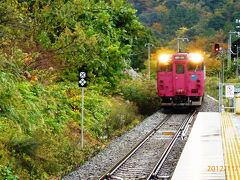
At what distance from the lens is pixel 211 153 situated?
13664 mm

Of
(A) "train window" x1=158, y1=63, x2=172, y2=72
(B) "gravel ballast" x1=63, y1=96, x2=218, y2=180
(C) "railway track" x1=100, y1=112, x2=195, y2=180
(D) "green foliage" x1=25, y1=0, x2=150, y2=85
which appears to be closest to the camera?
(C) "railway track" x1=100, y1=112, x2=195, y2=180

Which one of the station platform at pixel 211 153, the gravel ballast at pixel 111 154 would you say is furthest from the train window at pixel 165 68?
the station platform at pixel 211 153

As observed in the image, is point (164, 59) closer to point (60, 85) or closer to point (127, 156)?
point (60, 85)

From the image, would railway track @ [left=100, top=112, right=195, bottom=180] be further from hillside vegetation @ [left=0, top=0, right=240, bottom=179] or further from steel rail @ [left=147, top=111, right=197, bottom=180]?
hillside vegetation @ [left=0, top=0, right=240, bottom=179]

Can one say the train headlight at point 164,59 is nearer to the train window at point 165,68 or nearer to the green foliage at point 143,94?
the train window at point 165,68

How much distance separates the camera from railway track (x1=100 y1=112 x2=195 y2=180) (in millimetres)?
13281

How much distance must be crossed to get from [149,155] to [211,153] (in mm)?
2915

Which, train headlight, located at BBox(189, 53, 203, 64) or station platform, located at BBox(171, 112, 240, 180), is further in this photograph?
train headlight, located at BBox(189, 53, 203, 64)

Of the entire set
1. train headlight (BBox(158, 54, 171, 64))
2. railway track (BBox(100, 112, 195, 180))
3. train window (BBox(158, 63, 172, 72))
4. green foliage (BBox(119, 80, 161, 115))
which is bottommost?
railway track (BBox(100, 112, 195, 180))

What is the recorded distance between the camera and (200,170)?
1153cm

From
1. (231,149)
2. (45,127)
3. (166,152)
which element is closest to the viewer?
(231,149)

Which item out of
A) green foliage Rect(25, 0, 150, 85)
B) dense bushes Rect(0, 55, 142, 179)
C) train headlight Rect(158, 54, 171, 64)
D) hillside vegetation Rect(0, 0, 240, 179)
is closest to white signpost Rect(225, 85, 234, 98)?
hillside vegetation Rect(0, 0, 240, 179)

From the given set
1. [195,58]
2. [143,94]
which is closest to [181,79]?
[195,58]

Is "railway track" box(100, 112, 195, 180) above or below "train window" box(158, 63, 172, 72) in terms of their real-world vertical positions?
below
